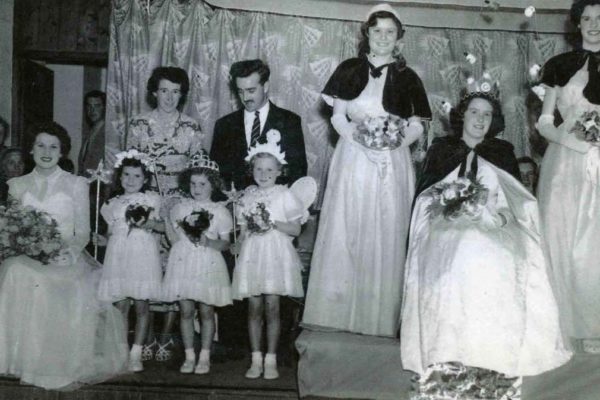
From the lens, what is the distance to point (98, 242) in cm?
557

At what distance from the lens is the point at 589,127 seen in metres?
4.84

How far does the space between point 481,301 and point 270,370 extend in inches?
57.2

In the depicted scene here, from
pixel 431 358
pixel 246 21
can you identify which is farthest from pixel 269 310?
pixel 246 21

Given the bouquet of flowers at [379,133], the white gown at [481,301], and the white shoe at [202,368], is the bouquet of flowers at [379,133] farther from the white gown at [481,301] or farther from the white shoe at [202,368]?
the white shoe at [202,368]

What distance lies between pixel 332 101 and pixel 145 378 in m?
2.18

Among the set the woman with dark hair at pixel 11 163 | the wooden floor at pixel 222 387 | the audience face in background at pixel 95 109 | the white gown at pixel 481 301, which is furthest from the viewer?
the audience face in background at pixel 95 109

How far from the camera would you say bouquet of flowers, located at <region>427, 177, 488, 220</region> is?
4.48 meters

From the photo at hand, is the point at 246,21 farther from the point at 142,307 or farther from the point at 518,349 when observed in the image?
the point at 518,349

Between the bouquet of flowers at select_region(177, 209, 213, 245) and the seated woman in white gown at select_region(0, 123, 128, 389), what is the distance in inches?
28.8

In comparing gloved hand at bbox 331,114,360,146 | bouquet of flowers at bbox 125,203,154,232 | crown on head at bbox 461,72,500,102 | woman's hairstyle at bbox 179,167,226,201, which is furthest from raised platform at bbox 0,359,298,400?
crown on head at bbox 461,72,500,102

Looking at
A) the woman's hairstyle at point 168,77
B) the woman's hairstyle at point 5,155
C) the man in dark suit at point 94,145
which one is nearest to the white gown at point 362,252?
the woman's hairstyle at point 168,77

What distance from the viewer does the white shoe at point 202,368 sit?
5.00 metres

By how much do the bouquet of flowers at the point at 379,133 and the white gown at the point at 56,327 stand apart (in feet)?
6.73

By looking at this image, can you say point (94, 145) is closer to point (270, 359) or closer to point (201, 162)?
point (201, 162)
